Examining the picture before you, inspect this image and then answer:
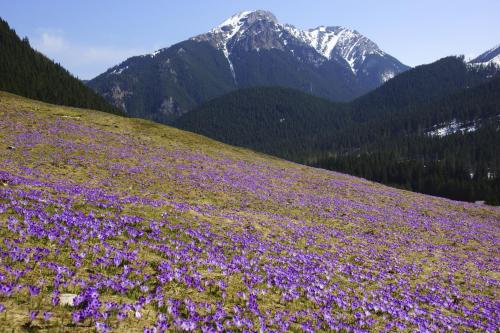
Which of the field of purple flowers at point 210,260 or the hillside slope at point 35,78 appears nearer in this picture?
the field of purple flowers at point 210,260

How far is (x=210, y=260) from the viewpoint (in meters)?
11.2

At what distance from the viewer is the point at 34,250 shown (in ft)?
28.8

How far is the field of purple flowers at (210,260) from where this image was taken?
288 inches

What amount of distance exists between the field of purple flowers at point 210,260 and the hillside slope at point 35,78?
453 feet

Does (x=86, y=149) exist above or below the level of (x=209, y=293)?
above

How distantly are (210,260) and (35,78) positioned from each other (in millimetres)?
174186

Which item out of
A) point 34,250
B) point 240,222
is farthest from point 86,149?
Result: point 34,250

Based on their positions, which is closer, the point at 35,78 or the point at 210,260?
the point at 210,260

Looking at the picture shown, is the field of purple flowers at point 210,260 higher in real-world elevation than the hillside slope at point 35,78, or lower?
lower

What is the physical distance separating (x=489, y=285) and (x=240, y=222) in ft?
37.0

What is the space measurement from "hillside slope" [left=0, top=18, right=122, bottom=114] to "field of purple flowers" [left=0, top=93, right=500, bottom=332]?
137995mm

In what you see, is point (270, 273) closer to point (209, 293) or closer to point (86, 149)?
point (209, 293)

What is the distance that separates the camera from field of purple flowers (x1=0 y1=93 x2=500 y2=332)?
24.0 feet

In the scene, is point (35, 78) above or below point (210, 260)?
above
